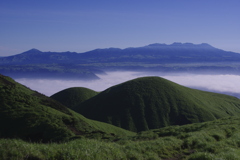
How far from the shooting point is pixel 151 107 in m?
99.6

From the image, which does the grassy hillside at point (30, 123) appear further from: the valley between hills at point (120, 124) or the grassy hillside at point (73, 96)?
the grassy hillside at point (73, 96)

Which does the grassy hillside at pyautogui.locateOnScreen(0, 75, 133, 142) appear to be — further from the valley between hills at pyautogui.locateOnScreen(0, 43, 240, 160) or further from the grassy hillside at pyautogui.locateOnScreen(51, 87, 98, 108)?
the grassy hillside at pyautogui.locateOnScreen(51, 87, 98, 108)

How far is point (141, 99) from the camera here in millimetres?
104312

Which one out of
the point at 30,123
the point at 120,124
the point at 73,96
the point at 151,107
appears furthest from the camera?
the point at 73,96

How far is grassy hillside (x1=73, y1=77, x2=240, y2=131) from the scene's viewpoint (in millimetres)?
93250

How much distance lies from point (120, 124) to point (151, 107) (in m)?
17.3

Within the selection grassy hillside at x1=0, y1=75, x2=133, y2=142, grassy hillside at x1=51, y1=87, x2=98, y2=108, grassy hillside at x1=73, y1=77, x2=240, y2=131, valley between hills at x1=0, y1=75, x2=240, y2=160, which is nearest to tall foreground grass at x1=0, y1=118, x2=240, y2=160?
valley between hills at x1=0, y1=75, x2=240, y2=160

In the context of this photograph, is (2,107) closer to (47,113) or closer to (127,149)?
(47,113)

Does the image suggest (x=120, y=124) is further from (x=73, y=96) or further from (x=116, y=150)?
(x=116, y=150)

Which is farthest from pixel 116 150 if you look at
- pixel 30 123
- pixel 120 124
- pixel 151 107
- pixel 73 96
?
pixel 73 96

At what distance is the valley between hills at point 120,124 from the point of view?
11.0m

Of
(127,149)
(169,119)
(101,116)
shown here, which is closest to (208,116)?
(169,119)

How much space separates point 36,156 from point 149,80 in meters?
111

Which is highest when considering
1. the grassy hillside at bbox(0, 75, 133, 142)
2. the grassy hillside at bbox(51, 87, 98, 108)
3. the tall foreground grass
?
the tall foreground grass
